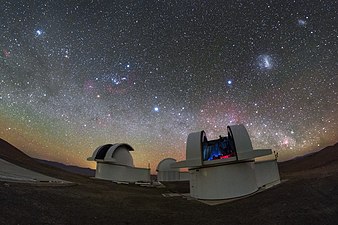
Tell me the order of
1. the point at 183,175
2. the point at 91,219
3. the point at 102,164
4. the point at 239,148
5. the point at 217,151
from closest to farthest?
the point at 91,219, the point at 239,148, the point at 217,151, the point at 102,164, the point at 183,175

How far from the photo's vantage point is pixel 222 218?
11875 millimetres

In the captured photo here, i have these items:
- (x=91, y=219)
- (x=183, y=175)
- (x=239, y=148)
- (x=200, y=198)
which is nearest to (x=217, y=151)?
(x=239, y=148)

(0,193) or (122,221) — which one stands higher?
(0,193)

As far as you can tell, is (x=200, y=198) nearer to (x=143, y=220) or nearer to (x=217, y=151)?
(x=217, y=151)

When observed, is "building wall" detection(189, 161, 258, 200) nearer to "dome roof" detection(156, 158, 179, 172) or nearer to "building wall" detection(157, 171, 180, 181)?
"building wall" detection(157, 171, 180, 181)

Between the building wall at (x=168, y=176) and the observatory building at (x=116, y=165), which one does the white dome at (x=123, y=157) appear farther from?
the building wall at (x=168, y=176)

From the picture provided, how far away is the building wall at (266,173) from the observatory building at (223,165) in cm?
371

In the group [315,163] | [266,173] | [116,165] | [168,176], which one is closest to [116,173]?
[116,165]

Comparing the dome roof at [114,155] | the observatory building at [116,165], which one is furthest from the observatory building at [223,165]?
the observatory building at [116,165]

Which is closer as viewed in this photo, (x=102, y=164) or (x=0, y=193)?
(x=0, y=193)

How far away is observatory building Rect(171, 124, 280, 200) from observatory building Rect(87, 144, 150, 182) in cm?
2078

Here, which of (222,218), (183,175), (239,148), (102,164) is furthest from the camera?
(183,175)

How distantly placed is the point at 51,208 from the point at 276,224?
10.6 metres

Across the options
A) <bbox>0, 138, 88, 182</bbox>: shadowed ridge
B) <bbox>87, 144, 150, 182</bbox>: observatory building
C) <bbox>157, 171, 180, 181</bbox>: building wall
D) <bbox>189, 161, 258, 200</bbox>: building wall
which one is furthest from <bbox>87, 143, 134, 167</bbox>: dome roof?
<bbox>189, 161, 258, 200</bbox>: building wall
